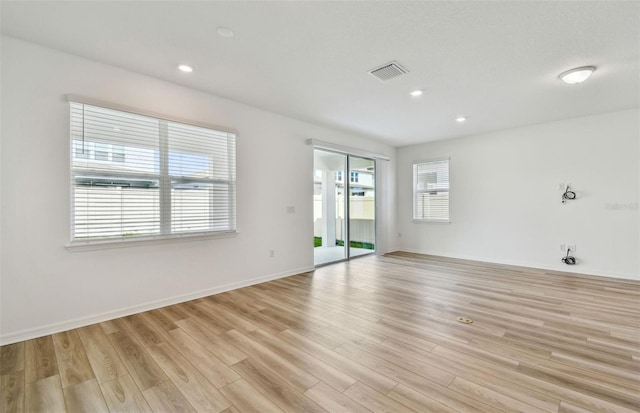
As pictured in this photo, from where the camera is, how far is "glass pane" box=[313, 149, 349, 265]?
602 centimetres

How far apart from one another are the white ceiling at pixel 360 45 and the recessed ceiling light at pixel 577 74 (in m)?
0.09

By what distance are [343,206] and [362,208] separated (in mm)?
718

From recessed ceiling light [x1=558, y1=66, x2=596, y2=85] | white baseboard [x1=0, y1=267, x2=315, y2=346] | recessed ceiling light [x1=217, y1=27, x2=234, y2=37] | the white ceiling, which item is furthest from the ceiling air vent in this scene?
white baseboard [x1=0, y1=267, x2=315, y2=346]

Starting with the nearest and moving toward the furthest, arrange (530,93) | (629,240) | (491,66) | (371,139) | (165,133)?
1. (491,66)
2. (165,133)
3. (530,93)
4. (629,240)
5. (371,139)

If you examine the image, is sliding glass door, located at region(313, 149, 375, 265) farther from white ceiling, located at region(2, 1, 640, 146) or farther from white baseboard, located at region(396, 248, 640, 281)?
white ceiling, located at region(2, 1, 640, 146)

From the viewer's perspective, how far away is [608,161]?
178 inches

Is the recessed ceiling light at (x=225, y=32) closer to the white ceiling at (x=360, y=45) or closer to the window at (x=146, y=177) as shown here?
the white ceiling at (x=360, y=45)

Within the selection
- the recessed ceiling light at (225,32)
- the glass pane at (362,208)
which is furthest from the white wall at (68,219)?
the glass pane at (362,208)

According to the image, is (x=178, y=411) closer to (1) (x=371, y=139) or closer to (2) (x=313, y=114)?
(2) (x=313, y=114)

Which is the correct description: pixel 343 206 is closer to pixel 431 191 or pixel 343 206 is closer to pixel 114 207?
pixel 431 191

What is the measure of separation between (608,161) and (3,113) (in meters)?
7.63

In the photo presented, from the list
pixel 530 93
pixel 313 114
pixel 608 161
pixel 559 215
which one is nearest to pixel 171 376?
pixel 313 114

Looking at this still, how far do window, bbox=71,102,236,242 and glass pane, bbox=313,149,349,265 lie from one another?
2403mm

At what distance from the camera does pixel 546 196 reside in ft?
16.6
